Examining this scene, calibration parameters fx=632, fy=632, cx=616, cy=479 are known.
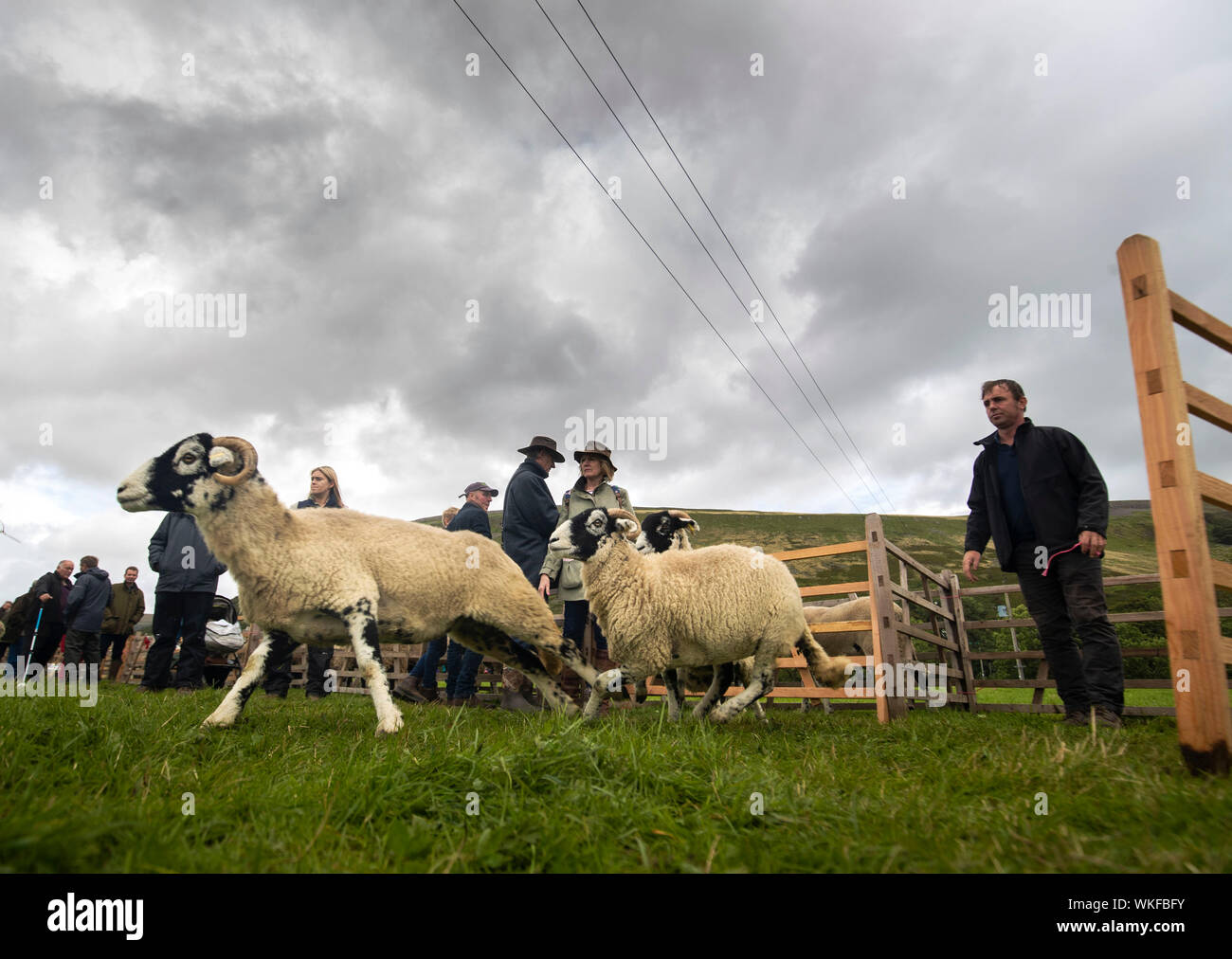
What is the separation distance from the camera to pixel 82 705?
416 centimetres

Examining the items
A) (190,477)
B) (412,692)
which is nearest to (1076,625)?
(190,477)

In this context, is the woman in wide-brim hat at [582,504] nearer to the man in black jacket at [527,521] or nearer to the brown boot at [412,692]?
the man in black jacket at [527,521]

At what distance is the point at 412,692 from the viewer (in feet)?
26.6

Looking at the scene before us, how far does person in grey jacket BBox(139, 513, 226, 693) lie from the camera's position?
779 centimetres

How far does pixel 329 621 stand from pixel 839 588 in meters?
5.21

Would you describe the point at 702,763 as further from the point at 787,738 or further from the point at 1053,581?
the point at 1053,581

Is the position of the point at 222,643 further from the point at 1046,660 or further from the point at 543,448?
the point at 1046,660

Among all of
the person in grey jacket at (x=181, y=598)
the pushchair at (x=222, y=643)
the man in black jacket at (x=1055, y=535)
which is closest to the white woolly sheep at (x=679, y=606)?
the man in black jacket at (x=1055, y=535)

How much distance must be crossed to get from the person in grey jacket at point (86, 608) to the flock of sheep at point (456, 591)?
9.02 meters

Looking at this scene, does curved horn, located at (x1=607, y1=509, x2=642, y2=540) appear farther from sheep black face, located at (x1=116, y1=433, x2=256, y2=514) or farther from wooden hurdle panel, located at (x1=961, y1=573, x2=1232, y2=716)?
wooden hurdle panel, located at (x1=961, y1=573, x2=1232, y2=716)

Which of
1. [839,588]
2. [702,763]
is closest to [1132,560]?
[839,588]

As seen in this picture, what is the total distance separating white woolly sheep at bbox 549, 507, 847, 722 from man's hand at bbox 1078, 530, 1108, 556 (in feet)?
7.36

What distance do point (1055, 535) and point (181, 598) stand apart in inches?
369

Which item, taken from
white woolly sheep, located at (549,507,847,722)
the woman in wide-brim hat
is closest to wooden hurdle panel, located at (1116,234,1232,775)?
white woolly sheep, located at (549,507,847,722)
